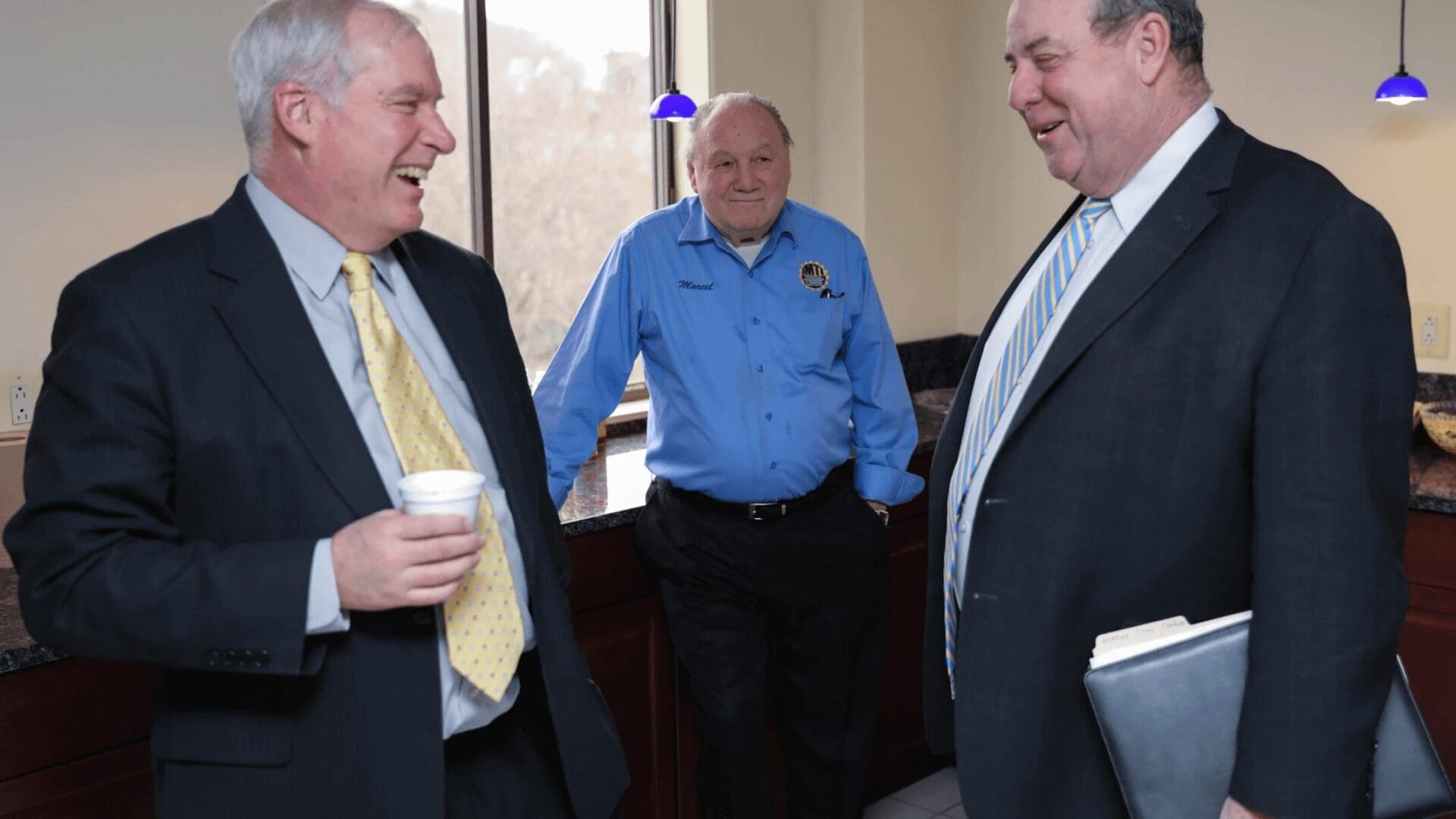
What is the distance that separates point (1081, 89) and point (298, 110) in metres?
0.89

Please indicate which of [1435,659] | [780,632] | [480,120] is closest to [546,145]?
[480,120]

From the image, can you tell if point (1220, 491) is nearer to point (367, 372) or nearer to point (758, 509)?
point (367, 372)

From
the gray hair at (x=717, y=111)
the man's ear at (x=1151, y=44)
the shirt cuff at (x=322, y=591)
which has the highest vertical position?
the gray hair at (x=717, y=111)

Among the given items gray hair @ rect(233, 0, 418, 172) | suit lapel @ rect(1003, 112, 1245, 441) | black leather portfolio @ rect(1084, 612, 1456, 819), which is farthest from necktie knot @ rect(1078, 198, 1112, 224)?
gray hair @ rect(233, 0, 418, 172)

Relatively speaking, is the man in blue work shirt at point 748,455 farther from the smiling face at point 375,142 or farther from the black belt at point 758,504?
the smiling face at point 375,142

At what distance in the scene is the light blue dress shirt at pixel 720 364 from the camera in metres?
2.64

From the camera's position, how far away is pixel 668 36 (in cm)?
355

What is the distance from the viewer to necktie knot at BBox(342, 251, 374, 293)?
1499 millimetres

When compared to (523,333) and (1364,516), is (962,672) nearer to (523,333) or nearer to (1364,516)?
(1364,516)

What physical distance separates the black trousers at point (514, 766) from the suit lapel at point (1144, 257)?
0.74m

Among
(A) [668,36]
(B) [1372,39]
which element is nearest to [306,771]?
(A) [668,36]

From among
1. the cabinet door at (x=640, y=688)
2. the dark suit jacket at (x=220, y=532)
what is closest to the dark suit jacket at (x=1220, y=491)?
the dark suit jacket at (x=220, y=532)

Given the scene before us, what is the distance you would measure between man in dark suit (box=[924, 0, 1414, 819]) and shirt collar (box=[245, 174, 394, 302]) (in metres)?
0.80

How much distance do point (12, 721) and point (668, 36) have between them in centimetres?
243
